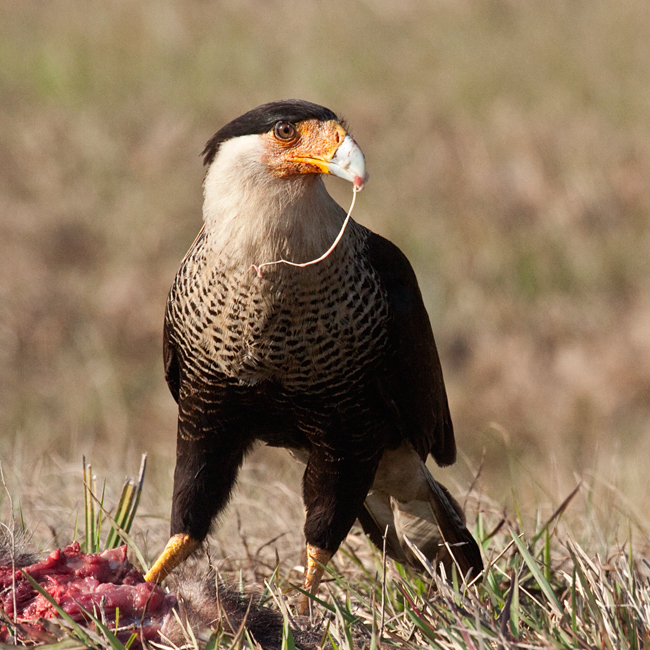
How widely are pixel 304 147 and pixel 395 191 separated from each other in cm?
758

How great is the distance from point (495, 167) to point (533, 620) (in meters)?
8.83

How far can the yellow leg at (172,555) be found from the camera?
326 centimetres

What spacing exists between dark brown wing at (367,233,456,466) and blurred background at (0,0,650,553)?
2837 mm

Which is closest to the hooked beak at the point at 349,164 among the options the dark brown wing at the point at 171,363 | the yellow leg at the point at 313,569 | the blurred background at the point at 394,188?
the dark brown wing at the point at 171,363

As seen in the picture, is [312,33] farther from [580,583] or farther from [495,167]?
[580,583]

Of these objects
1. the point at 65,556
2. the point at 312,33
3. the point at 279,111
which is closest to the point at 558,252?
the point at 312,33

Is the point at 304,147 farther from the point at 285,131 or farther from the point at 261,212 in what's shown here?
the point at 261,212

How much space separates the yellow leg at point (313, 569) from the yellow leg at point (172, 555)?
0.39 m

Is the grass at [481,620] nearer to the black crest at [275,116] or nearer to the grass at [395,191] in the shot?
the black crest at [275,116]

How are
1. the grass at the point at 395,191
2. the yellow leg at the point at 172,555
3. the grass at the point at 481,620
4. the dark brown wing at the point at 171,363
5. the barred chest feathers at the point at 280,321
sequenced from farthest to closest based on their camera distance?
the grass at the point at 395,191 < the dark brown wing at the point at 171,363 < the yellow leg at the point at 172,555 < the barred chest feathers at the point at 280,321 < the grass at the point at 481,620

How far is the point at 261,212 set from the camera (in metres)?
2.99

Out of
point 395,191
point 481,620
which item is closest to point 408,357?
point 481,620

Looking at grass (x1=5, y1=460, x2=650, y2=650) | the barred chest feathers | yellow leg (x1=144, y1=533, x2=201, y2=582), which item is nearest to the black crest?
the barred chest feathers

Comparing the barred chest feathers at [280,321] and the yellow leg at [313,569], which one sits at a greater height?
the barred chest feathers at [280,321]
